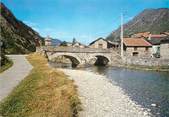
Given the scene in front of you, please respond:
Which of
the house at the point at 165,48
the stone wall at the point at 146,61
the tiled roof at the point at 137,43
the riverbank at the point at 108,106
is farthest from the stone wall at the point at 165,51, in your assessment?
the riverbank at the point at 108,106

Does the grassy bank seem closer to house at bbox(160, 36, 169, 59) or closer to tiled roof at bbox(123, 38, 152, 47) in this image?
house at bbox(160, 36, 169, 59)

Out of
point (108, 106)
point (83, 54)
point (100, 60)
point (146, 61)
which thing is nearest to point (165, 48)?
point (146, 61)

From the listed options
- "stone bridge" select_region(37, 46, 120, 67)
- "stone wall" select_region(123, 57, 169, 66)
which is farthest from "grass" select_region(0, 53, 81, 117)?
"stone bridge" select_region(37, 46, 120, 67)

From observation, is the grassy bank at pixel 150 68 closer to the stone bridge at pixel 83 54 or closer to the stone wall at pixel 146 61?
the stone wall at pixel 146 61

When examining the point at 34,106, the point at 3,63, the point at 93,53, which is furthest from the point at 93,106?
the point at 93,53

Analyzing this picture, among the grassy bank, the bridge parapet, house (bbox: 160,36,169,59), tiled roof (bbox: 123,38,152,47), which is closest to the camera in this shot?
the grassy bank

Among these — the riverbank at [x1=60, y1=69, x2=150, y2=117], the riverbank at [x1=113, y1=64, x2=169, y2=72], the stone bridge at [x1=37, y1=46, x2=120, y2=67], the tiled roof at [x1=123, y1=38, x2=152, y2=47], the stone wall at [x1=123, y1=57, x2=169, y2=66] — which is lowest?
the riverbank at [x1=113, y1=64, x2=169, y2=72]

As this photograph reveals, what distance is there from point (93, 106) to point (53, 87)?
13.7 ft

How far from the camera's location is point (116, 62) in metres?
69.6

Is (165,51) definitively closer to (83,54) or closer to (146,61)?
(146,61)

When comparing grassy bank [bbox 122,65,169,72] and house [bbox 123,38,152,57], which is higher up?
house [bbox 123,38,152,57]

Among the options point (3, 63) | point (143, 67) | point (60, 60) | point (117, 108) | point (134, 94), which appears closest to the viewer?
point (117, 108)

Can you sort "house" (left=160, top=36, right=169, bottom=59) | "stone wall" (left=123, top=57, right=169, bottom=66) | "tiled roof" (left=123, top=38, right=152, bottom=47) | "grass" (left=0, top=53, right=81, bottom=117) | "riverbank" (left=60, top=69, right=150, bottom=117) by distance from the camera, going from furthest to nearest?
"tiled roof" (left=123, top=38, right=152, bottom=47)
"house" (left=160, top=36, right=169, bottom=59)
"stone wall" (left=123, top=57, right=169, bottom=66)
"riverbank" (left=60, top=69, right=150, bottom=117)
"grass" (left=0, top=53, right=81, bottom=117)

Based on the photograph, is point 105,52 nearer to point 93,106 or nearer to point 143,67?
point 143,67
